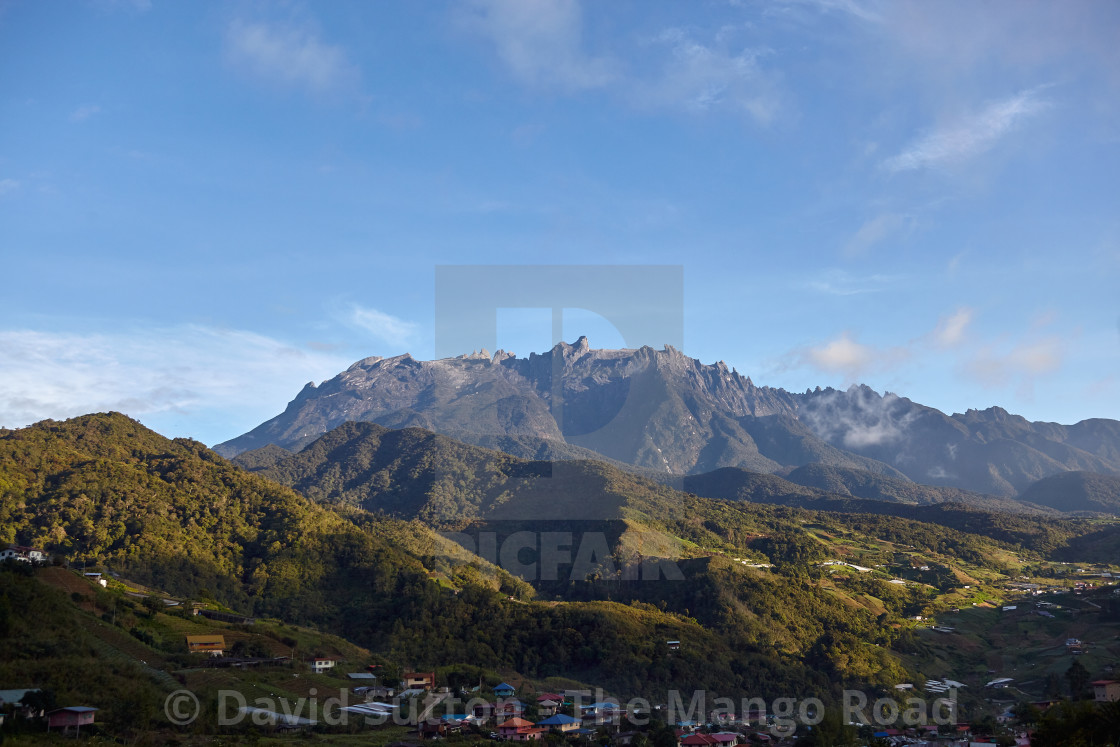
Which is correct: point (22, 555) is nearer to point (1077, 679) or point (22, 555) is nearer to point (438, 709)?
point (438, 709)

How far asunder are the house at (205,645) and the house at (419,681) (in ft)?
28.4

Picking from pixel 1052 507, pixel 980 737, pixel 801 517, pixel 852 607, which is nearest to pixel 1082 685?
pixel 980 737

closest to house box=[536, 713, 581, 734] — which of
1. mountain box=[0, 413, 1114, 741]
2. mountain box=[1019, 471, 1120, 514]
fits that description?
mountain box=[0, 413, 1114, 741]

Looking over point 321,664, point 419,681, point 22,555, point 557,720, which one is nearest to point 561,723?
point 557,720

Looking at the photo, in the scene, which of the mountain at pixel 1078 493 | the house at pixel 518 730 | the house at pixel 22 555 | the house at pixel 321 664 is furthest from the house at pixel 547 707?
the mountain at pixel 1078 493

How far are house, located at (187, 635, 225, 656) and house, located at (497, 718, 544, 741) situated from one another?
14239 millimetres

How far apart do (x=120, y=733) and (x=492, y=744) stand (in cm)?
1197

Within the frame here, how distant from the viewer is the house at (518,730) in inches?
1156

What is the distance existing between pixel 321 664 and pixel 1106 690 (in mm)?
37530

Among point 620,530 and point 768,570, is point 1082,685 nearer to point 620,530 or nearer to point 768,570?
point 768,570

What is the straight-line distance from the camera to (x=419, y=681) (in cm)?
3709

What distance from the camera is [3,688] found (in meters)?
22.1

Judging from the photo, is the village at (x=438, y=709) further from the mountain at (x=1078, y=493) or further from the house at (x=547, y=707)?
the mountain at (x=1078, y=493)

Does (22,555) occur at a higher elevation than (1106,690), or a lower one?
higher
